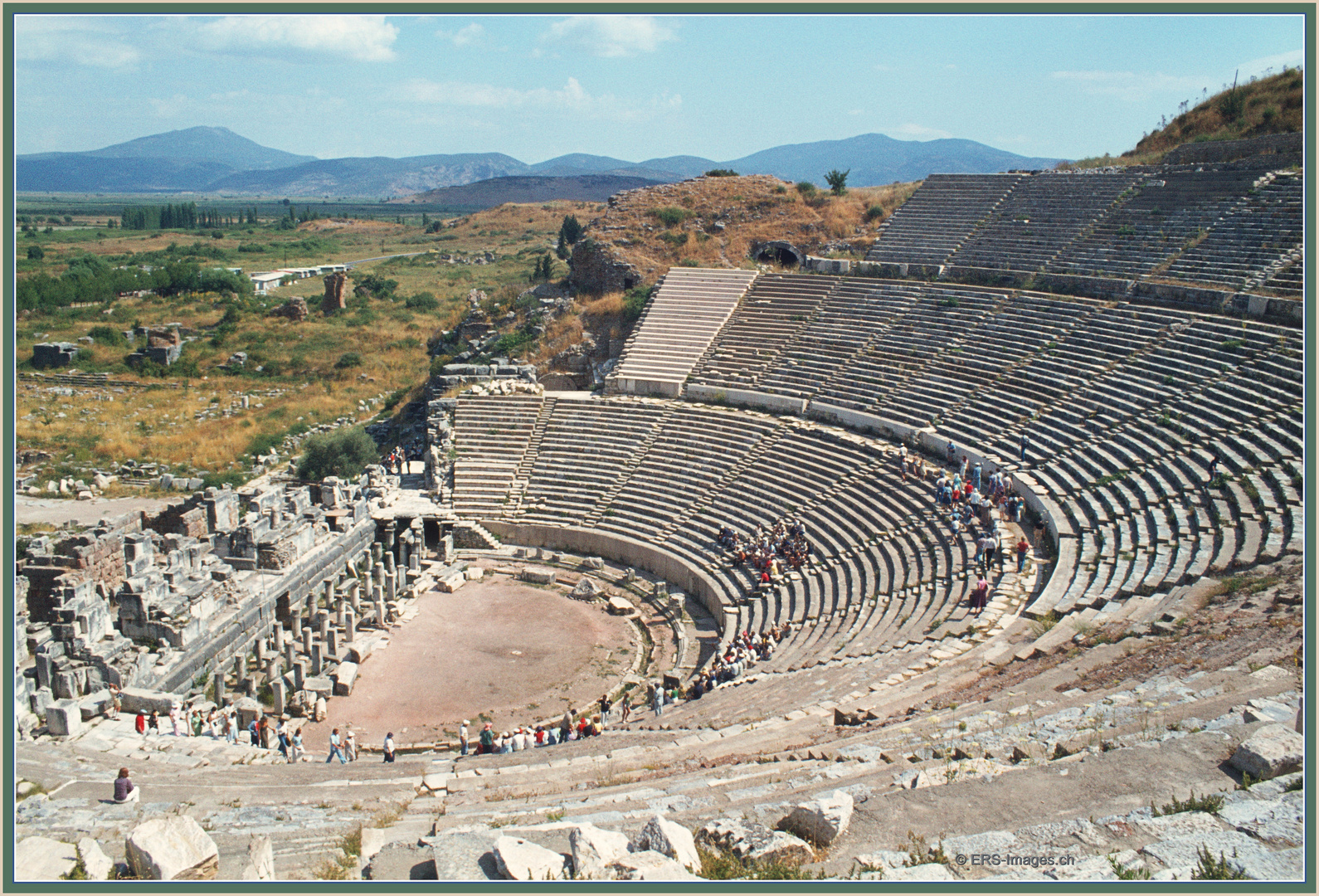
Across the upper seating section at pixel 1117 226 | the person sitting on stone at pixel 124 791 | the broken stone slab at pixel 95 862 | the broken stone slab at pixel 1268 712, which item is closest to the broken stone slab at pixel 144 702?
the person sitting on stone at pixel 124 791

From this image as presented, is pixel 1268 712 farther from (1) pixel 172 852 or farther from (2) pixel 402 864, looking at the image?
(1) pixel 172 852

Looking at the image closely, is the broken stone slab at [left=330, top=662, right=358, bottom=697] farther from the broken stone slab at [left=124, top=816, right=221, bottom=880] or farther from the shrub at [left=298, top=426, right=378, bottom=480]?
the shrub at [left=298, top=426, right=378, bottom=480]

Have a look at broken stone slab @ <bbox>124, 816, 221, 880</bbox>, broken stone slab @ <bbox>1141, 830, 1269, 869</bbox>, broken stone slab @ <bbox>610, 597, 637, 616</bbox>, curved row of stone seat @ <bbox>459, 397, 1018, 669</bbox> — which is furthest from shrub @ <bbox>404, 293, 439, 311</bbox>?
broken stone slab @ <bbox>1141, 830, 1269, 869</bbox>

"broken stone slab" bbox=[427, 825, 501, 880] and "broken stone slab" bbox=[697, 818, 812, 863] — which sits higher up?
"broken stone slab" bbox=[697, 818, 812, 863]

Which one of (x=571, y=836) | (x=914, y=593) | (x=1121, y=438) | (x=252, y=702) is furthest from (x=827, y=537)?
(x=571, y=836)

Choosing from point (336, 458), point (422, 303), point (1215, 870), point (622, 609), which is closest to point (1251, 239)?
point (622, 609)

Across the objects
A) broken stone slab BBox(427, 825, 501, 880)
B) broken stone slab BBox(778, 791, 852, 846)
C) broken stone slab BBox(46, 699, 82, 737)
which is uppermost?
broken stone slab BBox(778, 791, 852, 846)
